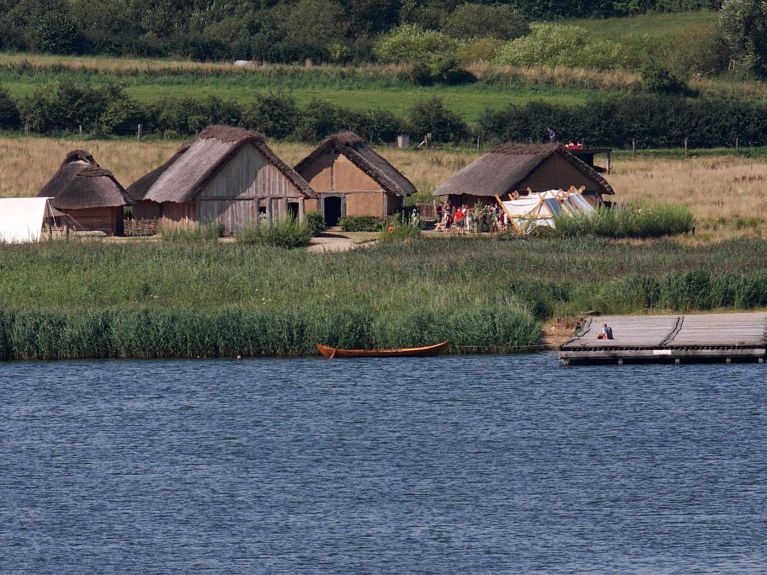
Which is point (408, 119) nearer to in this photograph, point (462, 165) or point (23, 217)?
point (462, 165)

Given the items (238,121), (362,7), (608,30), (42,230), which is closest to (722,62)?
(608,30)

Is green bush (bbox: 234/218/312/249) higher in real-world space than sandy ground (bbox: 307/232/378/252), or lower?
higher

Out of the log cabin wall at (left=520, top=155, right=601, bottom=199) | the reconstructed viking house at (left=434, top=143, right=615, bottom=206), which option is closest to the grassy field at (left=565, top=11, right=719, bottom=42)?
the reconstructed viking house at (left=434, top=143, right=615, bottom=206)

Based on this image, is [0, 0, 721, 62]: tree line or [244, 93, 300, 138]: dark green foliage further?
[0, 0, 721, 62]: tree line

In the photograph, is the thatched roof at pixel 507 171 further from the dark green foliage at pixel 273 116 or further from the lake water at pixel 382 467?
the lake water at pixel 382 467

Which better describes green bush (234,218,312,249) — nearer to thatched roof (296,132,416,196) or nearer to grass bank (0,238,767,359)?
grass bank (0,238,767,359)

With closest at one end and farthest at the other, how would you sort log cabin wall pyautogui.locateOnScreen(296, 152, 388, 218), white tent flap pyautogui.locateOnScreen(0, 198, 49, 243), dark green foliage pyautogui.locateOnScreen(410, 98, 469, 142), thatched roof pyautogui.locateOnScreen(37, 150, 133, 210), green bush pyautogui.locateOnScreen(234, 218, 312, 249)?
green bush pyautogui.locateOnScreen(234, 218, 312, 249), white tent flap pyautogui.locateOnScreen(0, 198, 49, 243), thatched roof pyautogui.locateOnScreen(37, 150, 133, 210), log cabin wall pyautogui.locateOnScreen(296, 152, 388, 218), dark green foliage pyautogui.locateOnScreen(410, 98, 469, 142)

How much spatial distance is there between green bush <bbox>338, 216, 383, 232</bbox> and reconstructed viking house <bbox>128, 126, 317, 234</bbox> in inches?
114

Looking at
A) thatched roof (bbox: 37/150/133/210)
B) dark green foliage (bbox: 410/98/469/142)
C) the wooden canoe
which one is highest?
dark green foliage (bbox: 410/98/469/142)

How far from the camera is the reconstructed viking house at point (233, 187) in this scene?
69125 millimetres

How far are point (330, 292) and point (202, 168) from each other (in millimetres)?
23614

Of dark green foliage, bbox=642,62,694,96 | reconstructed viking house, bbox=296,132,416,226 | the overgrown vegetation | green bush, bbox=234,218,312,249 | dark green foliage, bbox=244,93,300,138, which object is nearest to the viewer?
green bush, bbox=234,218,312,249

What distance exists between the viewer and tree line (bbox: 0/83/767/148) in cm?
9881

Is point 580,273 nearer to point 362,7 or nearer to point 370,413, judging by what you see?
point 370,413
